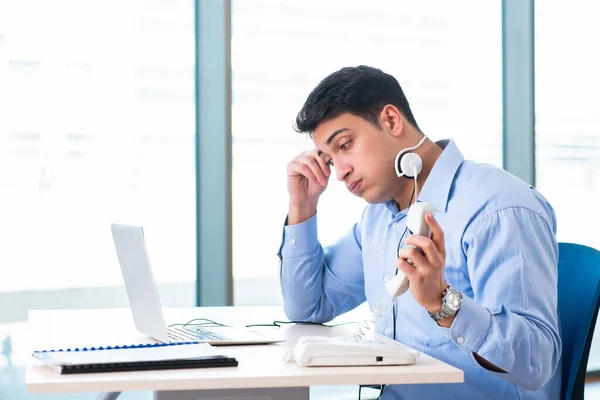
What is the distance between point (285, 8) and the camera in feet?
11.2

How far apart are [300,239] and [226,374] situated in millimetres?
852

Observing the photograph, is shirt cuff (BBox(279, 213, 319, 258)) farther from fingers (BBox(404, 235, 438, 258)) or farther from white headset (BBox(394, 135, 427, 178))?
fingers (BBox(404, 235, 438, 258))

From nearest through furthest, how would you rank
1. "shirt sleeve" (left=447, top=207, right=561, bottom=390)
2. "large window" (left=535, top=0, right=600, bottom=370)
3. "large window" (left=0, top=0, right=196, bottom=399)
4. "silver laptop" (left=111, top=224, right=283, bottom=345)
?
"shirt sleeve" (left=447, top=207, right=561, bottom=390) < "silver laptop" (left=111, top=224, right=283, bottom=345) < "large window" (left=0, top=0, right=196, bottom=399) < "large window" (left=535, top=0, right=600, bottom=370)

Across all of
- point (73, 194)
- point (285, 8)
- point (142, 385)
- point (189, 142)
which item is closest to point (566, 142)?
point (285, 8)

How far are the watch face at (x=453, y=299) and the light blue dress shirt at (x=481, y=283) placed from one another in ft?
0.06

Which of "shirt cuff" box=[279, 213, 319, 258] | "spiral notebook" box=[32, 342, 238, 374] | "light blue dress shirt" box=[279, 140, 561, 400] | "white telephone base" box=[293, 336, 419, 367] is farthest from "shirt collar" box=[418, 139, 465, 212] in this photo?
"spiral notebook" box=[32, 342, 238, 374]

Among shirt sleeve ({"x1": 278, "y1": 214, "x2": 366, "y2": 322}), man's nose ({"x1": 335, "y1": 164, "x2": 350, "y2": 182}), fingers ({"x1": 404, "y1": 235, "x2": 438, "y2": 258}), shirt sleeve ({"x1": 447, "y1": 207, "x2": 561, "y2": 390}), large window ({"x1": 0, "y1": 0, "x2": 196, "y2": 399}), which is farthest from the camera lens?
large window ({"x1": 0, "y1": 0, "x2": 196, "y2": 399})

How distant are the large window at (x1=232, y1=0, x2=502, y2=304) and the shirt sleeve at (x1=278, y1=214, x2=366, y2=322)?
4.10 ft

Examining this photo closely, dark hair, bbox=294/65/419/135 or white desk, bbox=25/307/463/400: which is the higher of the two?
dark hair, bbox=294/65/419/135

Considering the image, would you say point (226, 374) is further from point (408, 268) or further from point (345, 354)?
point (408, 268)

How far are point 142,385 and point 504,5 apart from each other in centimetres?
329

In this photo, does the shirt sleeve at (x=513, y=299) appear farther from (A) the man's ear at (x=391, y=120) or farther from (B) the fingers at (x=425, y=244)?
(A) the man's ear at (x=391, y=120)

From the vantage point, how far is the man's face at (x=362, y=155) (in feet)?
6.01

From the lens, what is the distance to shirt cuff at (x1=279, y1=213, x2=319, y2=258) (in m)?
2.07
